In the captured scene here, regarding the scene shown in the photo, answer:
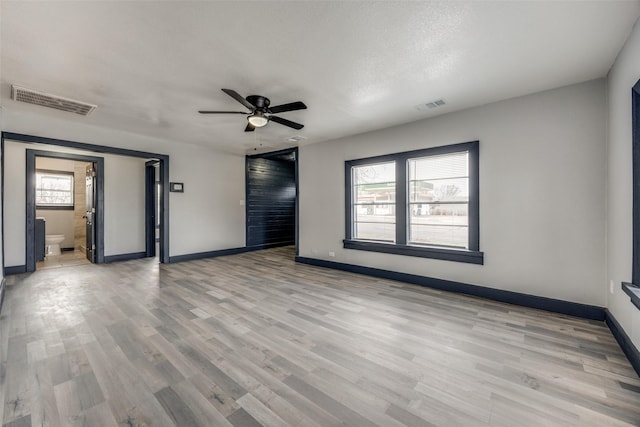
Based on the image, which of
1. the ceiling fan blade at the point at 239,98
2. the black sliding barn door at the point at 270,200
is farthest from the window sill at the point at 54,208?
the ceiling fan blade at the point at 239,98

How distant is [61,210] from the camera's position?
7453 millimetres

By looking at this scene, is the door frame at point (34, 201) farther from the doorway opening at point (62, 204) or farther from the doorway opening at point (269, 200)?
the doorway opening at point (269, 200)

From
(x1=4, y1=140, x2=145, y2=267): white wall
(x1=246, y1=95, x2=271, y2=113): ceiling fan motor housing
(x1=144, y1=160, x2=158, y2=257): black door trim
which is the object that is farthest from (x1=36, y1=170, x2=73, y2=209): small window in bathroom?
(x1=246, y1=95, x2=271, y2=113): ceiling fan motor housing

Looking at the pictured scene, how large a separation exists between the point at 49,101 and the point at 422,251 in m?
5.73

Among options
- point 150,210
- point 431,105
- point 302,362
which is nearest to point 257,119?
point 431,105

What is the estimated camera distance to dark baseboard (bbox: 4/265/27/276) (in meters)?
4.70

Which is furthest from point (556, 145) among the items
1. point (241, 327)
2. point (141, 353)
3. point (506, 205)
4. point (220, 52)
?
point (141, 353)

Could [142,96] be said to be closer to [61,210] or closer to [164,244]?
[164,244]

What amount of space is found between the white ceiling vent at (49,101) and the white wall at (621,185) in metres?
6.00

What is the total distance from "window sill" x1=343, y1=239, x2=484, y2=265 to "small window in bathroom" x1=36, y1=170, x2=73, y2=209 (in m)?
8.19

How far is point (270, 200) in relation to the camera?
8156 mm

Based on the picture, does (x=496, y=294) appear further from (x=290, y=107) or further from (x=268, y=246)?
(x=268, y=246)

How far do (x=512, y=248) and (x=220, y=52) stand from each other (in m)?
4.11

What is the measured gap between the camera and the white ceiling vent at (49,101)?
10.7 feet
